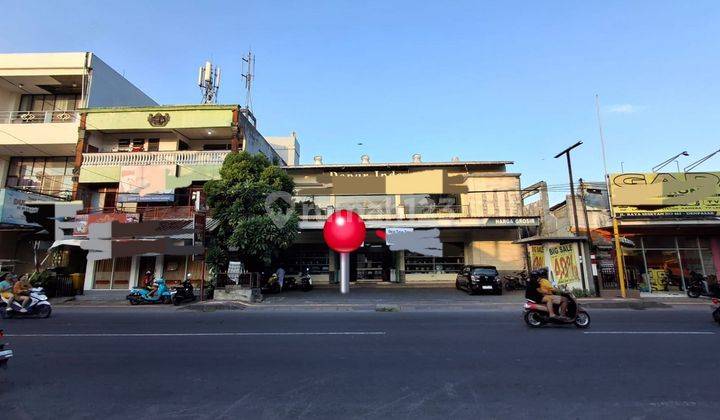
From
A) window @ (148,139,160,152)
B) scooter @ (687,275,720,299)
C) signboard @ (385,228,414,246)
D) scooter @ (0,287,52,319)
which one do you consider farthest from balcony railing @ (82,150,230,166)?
scooter @ (687,275,720,299)

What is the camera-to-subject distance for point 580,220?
2178 cm

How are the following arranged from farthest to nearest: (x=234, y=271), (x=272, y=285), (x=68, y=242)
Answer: (x=272, y=285) < (x=68, y=242) < (x=234, y=271)

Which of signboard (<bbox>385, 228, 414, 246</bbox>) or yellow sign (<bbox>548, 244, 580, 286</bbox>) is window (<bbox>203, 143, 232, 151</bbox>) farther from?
yellow sign (<bbox>548, 244, 580, 286</bbox>)

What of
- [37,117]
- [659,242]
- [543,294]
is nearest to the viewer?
[543,294]

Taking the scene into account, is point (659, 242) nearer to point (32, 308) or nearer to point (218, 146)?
point (218, 146)

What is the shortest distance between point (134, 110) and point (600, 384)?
24.9 m

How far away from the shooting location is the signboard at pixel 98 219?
19.1 metres

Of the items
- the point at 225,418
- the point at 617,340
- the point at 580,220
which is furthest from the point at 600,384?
the point at 580,220

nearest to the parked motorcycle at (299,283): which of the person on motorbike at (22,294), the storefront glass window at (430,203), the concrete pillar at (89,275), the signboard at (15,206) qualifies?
the storefront glass window at (430,203)

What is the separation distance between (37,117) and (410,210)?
24.4 m

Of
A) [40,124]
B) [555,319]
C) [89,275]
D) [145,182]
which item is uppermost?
[40,124]

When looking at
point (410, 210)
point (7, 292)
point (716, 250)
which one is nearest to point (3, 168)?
point (7, 292)

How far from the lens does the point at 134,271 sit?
20062mm

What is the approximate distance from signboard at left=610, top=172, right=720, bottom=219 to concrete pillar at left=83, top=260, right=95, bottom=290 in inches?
1098
